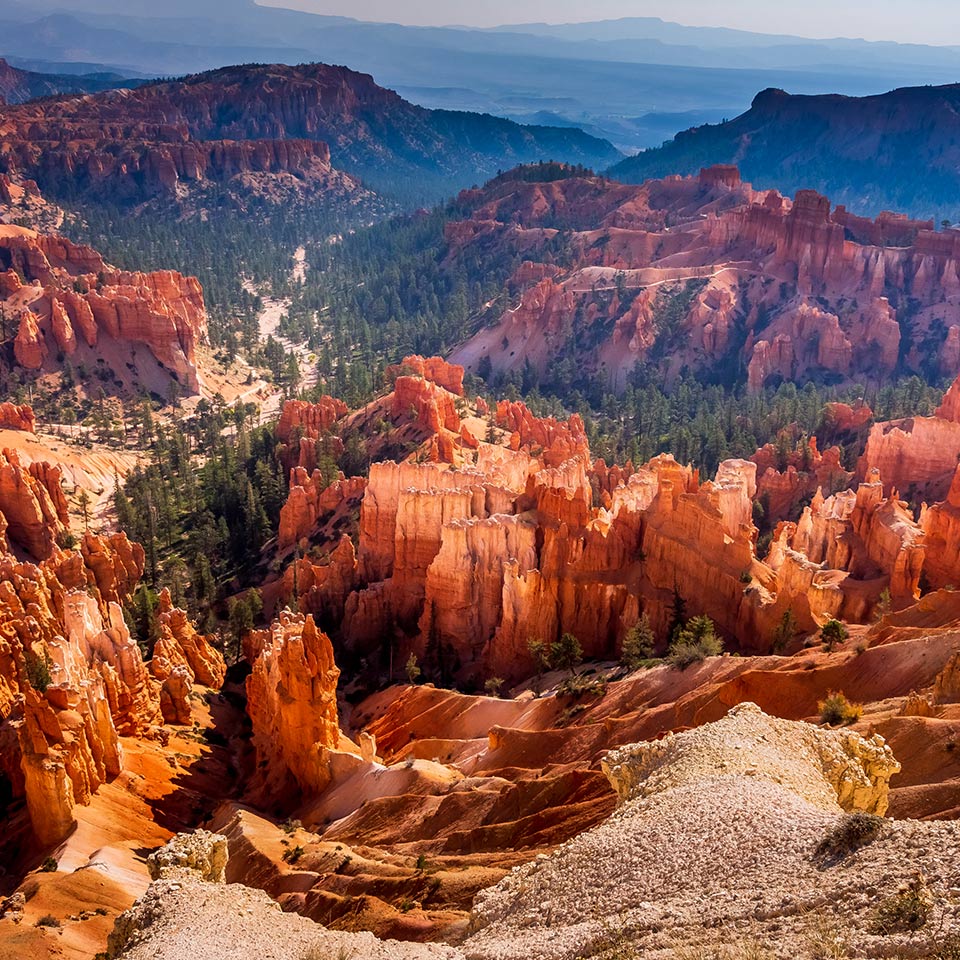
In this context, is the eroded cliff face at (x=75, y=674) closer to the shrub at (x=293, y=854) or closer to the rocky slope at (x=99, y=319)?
the shrub at (x=293, y=854)

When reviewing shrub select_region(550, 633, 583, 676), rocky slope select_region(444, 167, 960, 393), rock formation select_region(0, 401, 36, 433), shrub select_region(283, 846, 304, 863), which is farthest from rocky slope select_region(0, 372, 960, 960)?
Result: rocky slope select_region(444, 167, 960, 393)

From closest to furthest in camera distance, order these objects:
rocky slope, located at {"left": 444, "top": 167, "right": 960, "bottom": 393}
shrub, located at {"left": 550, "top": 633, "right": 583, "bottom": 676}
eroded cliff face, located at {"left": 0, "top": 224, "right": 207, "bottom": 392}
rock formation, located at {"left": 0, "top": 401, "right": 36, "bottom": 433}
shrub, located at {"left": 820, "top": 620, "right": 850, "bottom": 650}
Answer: shrub, located at {"left": 820, "top": 620, "right": 850, "bottom": 650} < shrub, located at {"left": 550, "top": 633, "right": 583, "bottom": 676} < rock formation, located at {"left": 0, "top": 401, "right": 36, "bottom": 433} < eroded cliff face, located at {"left": 0, "top": 224, "right": 207, "bottom": 392} < rocky slope, located at {"left": 444, "top": 167, "right": 960, "bottom": 393}

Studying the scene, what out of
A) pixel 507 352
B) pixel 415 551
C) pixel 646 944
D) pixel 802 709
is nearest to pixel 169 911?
pixel 646 944

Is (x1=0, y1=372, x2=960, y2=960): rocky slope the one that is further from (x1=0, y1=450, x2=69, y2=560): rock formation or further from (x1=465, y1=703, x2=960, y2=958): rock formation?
(x1=0, y1=450, x2=69, y2=560): rock formation

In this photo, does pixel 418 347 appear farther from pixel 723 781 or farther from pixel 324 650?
pixel 723 781

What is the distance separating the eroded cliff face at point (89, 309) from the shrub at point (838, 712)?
87.3m

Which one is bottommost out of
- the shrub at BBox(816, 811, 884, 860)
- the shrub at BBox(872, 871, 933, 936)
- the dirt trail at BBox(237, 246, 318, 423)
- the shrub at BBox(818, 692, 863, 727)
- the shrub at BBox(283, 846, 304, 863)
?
the dirt trail at BBox(237, 246, 318, 423)

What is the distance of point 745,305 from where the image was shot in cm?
11719

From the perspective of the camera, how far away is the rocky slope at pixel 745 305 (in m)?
106

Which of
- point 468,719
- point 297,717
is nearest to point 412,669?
point 468,719

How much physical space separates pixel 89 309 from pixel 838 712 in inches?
3535

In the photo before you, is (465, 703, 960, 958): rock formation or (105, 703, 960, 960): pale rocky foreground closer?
(105, 703, 960, 960): pale rocky foreground

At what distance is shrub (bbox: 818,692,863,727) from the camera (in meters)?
24.6

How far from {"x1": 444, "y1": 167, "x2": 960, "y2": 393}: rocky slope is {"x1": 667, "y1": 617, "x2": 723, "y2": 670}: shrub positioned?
237 ft
